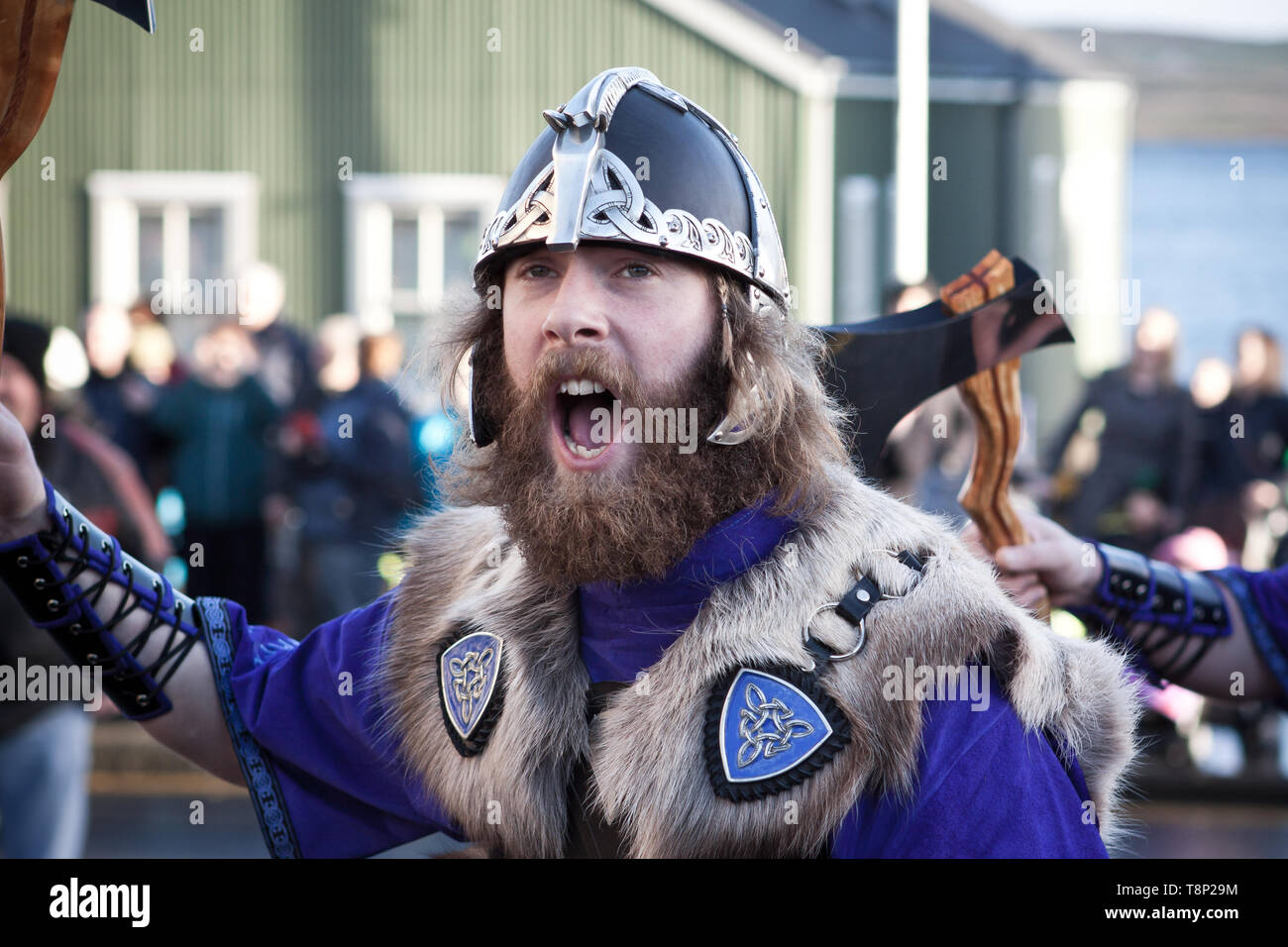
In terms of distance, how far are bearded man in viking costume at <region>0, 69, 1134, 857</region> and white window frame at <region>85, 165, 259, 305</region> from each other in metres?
12.1

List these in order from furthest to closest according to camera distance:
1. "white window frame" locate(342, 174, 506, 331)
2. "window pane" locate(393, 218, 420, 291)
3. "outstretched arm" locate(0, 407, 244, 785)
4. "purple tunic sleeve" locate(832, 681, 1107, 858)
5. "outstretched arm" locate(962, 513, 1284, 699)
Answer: "window pane" locate(393, 218, 420, 291)
"white window frame" locate(342, 174, 506, 331)
"outstretched arm" locate(962, 513, 1284, 699)
"outstretched arm" locate(0, 407, 244, 785)
"purple tunic sleeve" locate(832, 681, 1107, 858)

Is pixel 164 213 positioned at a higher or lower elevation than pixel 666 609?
higher

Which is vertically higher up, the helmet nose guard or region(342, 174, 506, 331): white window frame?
region(342, 174, 506, 331): white window frame

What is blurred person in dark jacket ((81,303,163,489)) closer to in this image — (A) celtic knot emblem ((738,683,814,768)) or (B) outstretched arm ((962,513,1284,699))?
(B) outstretched arm ((962,513,1284,699))

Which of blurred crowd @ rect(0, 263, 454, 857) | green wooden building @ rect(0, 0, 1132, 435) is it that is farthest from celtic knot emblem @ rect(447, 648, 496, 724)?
green wooden building @ rect(0, 0, 1132, 435)

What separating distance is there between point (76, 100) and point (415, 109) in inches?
126

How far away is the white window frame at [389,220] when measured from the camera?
45.9 feet

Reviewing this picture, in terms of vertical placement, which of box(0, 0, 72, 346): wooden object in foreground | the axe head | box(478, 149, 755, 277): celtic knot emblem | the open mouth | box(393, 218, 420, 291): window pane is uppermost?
box(393, 218, 420, 291): window pane

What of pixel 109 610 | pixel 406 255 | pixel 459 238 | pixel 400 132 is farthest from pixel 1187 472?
pixel 400 132

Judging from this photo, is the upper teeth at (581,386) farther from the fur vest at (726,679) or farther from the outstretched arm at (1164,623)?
the outstretched arm at (1164,623)

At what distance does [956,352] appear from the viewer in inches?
112

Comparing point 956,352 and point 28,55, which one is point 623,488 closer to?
point 956,352

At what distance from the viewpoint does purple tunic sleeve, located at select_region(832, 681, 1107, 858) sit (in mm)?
2082

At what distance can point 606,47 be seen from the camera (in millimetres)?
13875
